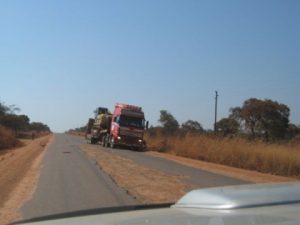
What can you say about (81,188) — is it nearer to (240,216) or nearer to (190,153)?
(240,216)

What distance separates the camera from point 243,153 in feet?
107

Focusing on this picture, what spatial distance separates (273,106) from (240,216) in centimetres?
7592

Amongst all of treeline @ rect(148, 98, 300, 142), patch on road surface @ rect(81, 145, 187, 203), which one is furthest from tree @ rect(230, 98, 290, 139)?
patch on road surface @ rect(81, 145, 187, 203)

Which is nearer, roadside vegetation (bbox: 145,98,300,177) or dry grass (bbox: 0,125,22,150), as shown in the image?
roadside vegetation (bbox: 145,98,300,177)

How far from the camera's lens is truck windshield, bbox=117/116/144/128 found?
47000mm

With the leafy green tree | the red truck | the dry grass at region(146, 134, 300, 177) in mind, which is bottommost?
the dry grass at region(146, 134, 300, 177)

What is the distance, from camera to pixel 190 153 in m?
40.7

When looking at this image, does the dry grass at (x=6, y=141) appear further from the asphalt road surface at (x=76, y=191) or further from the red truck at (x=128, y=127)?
the asphalt road surface at (x=76, y=191)

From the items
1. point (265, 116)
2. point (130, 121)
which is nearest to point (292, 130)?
point (265, 116)

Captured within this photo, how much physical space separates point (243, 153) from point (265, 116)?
44920 mm

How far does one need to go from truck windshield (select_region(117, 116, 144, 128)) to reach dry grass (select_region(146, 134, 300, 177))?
11.1ft

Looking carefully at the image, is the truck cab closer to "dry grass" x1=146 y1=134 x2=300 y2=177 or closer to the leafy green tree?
"dry grass" x1=146 y1=134 x2=300 y2=177

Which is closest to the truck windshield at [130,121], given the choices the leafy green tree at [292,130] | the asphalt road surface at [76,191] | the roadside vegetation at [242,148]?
the roadside vegetation at [242,148]

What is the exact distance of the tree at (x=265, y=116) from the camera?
2935 inches
